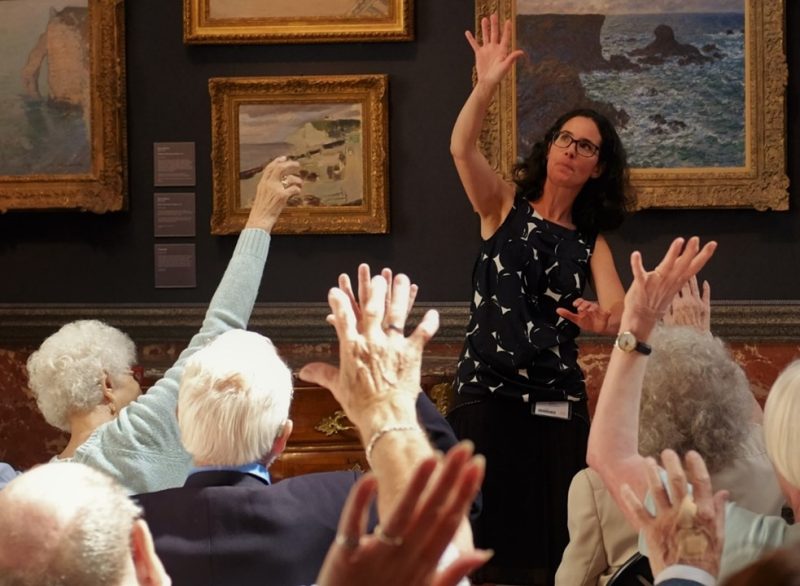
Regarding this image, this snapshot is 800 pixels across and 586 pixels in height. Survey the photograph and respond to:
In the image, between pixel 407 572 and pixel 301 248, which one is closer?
pixel 407 572

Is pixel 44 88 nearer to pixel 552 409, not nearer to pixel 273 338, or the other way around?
pixel 273 338

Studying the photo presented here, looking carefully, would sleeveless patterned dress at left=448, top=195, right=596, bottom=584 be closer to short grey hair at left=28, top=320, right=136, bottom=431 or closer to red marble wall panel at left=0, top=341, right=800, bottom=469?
short grey hair at left=28, top=320, right=136, bottom=431

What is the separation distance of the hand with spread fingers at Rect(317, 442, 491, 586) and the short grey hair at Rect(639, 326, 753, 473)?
1.56m

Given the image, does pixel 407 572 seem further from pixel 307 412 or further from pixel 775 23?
pixel 775 23

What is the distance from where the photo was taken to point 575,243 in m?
4.39

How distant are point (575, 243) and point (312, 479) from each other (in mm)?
2165

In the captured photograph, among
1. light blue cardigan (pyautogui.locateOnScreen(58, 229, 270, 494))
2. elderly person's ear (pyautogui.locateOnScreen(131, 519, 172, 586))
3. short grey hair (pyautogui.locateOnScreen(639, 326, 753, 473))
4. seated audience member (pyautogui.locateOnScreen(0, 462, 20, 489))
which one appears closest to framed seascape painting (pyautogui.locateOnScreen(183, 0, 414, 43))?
light blue cardigan (pyautogui.locateOnScreen(58, 229, 270, 494))

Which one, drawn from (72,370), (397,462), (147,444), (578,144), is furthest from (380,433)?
(578,144)

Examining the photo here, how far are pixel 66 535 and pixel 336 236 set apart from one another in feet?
15.7

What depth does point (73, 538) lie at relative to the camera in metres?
1.58

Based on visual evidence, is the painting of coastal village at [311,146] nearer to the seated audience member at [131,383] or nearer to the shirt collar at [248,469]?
the seated audience member at [131,383]

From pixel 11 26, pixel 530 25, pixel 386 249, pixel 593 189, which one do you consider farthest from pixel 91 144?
pixel 593 189

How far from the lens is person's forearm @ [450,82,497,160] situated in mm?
4164

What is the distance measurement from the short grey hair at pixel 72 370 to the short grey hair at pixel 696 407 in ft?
5.51
